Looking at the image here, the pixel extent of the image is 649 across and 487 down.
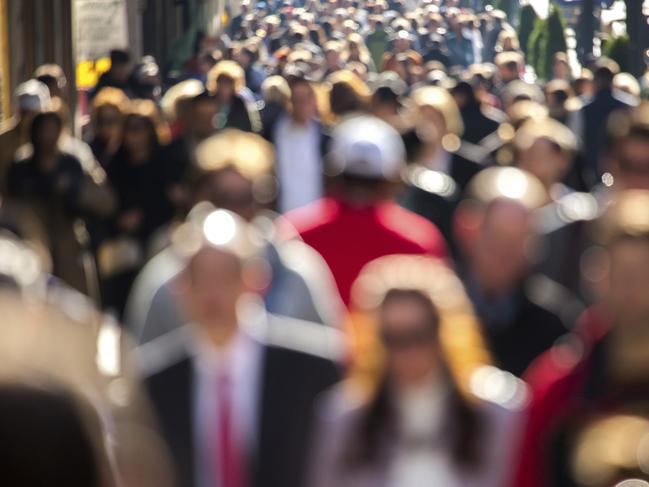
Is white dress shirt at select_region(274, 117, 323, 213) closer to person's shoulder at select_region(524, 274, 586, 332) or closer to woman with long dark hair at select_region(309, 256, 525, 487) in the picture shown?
person's shoulder at select_region(524, 274, 586, 332)

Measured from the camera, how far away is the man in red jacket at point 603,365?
4.80m

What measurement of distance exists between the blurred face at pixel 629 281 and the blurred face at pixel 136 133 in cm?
600

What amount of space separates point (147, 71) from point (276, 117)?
777cm

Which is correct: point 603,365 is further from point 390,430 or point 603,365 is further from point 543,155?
point 543,155

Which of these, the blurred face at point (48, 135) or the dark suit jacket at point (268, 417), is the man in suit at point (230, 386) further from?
the blurred face at point (48, 135)

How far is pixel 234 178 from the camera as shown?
24.3 ft

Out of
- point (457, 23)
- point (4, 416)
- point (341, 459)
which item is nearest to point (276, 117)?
point (341, 459)

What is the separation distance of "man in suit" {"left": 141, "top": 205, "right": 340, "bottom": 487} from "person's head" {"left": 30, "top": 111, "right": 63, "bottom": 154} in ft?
17.4

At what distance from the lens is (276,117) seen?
42.5 feet

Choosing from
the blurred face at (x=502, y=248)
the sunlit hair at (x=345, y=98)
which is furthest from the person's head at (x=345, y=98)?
the blurred face at (x=502, y=248)

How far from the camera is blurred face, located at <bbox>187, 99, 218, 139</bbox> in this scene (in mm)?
11531

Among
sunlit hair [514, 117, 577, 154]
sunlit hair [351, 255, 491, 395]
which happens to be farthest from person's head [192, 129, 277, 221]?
sunlit hair [514, 117, 577, 154]

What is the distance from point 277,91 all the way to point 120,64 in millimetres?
4462

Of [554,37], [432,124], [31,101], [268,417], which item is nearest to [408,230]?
[268,417]
